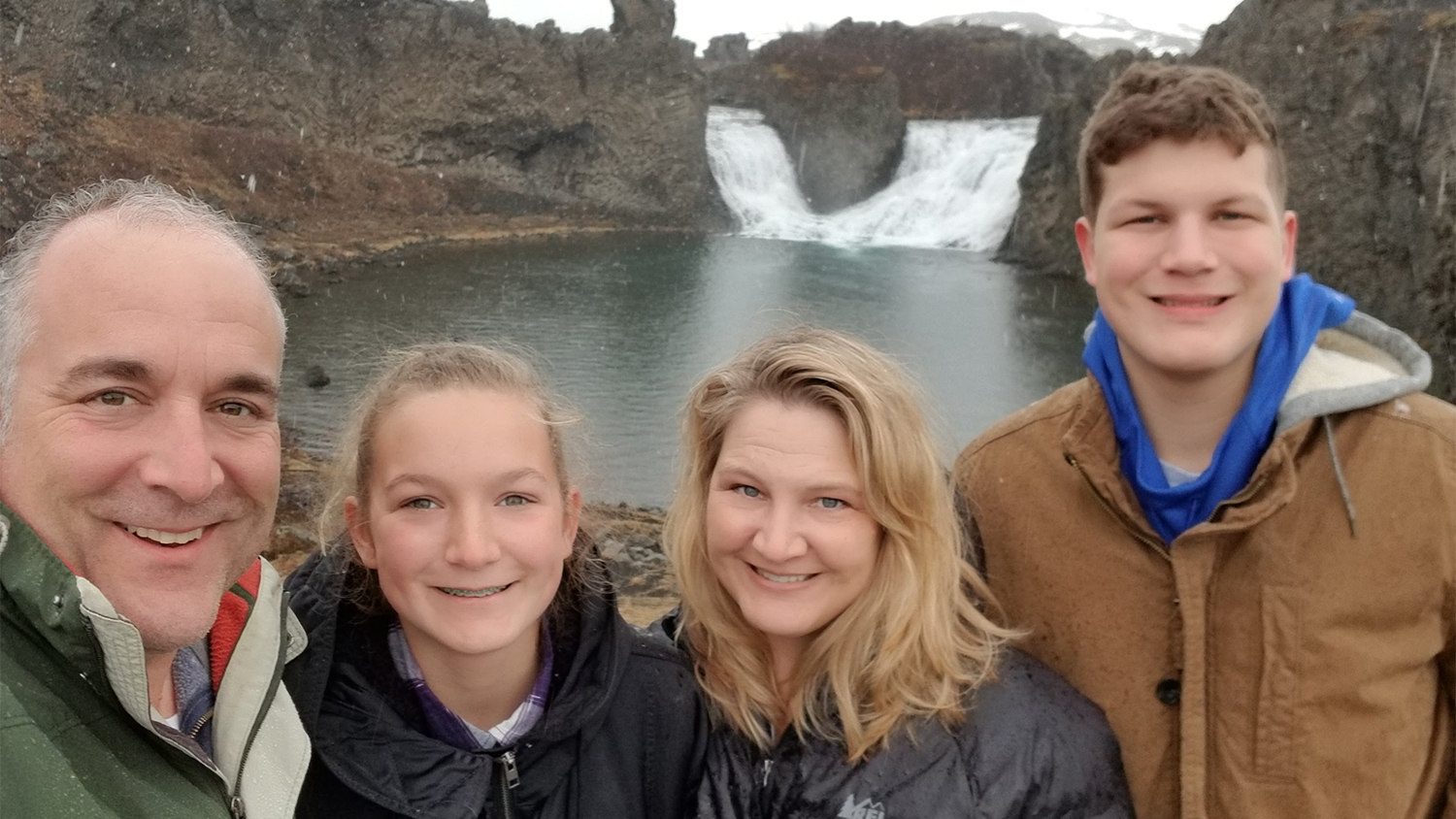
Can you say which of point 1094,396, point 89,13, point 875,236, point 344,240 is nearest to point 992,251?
point 875,236

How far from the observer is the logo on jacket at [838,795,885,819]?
2314mm

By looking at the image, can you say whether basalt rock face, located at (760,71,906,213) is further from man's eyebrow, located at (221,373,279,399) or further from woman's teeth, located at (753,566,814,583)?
man's eyebrow, located at (221,373,279,399)

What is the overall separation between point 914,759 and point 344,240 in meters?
32.7

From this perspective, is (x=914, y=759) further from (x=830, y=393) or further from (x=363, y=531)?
(x=363, y=531)

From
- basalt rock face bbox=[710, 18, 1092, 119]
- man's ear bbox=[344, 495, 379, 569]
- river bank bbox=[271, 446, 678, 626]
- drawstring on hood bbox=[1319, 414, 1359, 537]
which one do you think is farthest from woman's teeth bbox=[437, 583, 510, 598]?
basalt rock face bbox=[710, 18, 1092, 119]

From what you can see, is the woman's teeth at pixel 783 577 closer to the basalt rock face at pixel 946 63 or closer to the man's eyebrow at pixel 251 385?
the man's eyebrow at pixel 251 385

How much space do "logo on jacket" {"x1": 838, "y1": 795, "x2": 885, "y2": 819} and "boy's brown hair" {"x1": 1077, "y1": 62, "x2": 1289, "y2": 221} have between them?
155 cm

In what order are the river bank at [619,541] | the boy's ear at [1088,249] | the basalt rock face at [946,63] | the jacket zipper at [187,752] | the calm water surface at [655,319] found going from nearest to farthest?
the jacket zipper at [187,752] → the boy's ear at [1088,249] → the river bank at [619,541] → the calm water surface at [655,319] → the basalt rock face at [946,63]

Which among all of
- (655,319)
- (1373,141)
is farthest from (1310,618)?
(655,319)

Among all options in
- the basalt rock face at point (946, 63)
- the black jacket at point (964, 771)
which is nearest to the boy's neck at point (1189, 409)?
the black jacket at point (964, 771)

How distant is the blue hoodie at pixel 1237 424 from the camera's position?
242 centimetres

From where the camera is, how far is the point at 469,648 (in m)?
2.37

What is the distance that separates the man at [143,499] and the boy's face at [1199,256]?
6.54 feet

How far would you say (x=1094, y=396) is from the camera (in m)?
2.67
